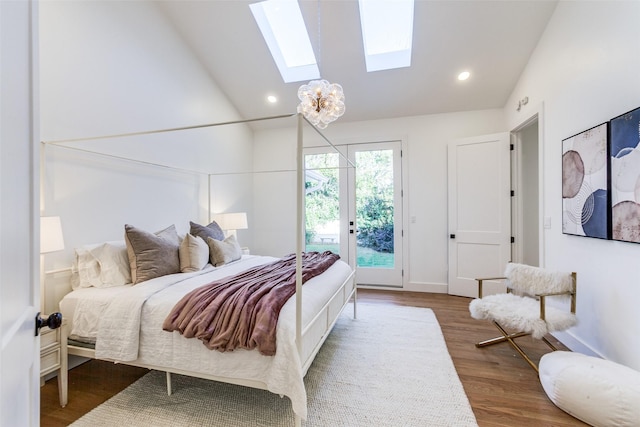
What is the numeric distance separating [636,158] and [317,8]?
3.09 metres

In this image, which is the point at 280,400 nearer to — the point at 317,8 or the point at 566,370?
the point at 566,370

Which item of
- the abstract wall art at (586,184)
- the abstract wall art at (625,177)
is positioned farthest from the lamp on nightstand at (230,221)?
the abstract wall art at (625,177)

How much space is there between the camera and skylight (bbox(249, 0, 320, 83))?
3393 mm

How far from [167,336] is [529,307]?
2791 millimetres

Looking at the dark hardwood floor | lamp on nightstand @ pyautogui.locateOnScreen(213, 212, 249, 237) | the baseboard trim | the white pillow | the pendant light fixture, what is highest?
the pendant light fixture

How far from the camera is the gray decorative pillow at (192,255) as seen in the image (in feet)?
8.39

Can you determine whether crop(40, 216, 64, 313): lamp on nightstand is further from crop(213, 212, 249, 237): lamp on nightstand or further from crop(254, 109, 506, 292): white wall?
crop(254, 109, 506, 292): white wall

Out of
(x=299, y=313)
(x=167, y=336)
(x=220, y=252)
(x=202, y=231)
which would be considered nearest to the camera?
(x=299, y=313)

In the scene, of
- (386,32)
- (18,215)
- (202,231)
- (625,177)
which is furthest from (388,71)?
(18,215)

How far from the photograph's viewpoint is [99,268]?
2191 mm

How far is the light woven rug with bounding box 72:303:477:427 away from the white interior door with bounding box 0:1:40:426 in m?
1.21

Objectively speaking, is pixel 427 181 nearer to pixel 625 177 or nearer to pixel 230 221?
pixel 625 177

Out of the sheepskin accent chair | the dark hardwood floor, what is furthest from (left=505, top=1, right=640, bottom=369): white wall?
the dark hardwood floor

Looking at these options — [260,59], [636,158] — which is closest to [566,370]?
[636,158]
